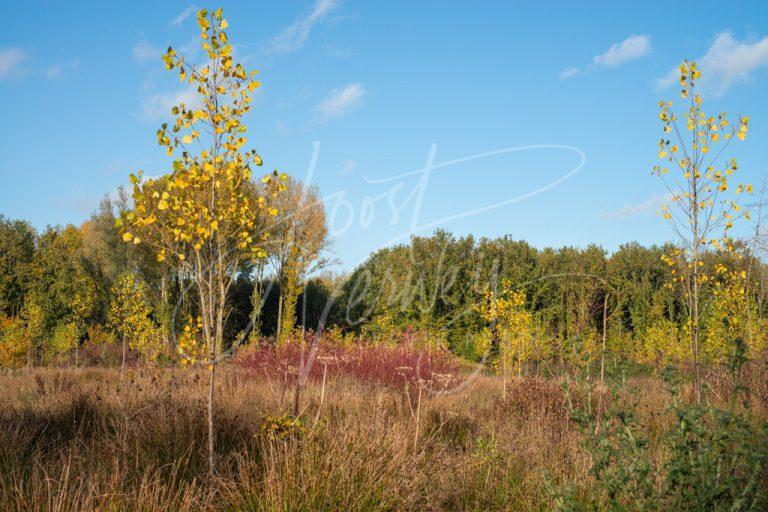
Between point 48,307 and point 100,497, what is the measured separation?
24.6m

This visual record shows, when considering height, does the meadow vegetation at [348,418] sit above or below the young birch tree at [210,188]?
below

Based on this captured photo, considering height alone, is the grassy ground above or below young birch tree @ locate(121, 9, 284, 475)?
below

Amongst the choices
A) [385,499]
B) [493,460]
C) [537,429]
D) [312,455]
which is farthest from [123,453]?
[537,429]

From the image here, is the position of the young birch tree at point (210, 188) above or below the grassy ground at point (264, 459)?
above

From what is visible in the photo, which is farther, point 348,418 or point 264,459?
point 348,418

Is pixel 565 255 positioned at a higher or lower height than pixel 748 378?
higher

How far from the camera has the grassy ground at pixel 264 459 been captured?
136 inches

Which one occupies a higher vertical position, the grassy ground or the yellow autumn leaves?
the yellow autumn leaves

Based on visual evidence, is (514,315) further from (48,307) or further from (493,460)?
(48,307)

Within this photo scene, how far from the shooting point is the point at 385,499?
375 centimetres

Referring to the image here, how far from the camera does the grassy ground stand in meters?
3.45

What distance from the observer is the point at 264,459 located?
156 inches

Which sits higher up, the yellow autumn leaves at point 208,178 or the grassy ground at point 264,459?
the yellow autumn leaves at point 208,178

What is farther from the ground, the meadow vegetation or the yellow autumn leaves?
the yellow autumn leaves
